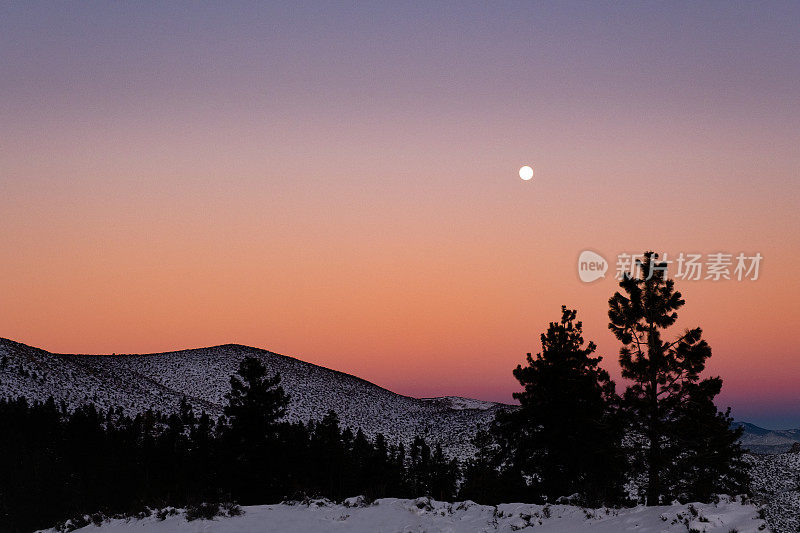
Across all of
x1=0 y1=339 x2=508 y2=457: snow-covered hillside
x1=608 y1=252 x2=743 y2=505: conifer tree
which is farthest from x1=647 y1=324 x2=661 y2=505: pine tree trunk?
x1=0 y1=339 x2=508 y2=457: snow-covered hillside

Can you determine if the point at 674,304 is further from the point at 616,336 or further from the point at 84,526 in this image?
the point at 84,526

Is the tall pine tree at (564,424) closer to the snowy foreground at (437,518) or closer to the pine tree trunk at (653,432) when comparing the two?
the pine tree trunk at (653,432)

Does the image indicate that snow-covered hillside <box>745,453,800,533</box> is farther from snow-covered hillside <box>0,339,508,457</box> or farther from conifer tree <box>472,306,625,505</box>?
snow-covered hillside <box>0,339,508,457</box>

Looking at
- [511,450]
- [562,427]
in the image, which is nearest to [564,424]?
[562,427]

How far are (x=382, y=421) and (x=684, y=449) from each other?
4347 inches

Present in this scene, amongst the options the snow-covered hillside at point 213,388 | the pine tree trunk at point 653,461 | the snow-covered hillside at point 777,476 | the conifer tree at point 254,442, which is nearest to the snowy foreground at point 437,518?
the pine tree trunk at point 653,461

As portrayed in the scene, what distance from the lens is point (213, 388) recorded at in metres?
145

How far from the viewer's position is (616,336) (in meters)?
32.6

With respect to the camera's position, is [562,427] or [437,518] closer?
[437,518]

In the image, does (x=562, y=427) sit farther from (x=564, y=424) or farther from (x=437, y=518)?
(x=437, y=518)

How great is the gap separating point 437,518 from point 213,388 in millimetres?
131461

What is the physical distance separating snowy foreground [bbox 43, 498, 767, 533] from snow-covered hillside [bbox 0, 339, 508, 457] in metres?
72.4

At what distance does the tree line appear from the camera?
31.1m

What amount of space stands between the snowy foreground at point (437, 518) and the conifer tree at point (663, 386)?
473 inches
